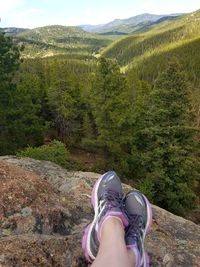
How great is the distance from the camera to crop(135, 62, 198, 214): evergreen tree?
19547 millimetres

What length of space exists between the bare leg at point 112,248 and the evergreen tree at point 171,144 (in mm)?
16102

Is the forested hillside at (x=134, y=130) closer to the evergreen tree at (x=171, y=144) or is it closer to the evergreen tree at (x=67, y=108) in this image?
the evergreen tree at (x=171, y=144)

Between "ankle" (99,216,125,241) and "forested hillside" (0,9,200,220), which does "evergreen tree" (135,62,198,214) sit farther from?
"ankle" (99,216,125,241)

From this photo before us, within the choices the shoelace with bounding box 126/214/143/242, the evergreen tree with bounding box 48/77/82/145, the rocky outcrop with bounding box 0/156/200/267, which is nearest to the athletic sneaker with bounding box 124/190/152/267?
the shoelace with bounding box 126/214/143/242

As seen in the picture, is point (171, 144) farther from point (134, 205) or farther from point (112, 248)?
point (112, 248)

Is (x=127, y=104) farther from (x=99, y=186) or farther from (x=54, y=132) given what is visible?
(x=99, y=186)

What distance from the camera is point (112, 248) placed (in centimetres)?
304

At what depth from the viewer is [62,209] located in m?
5.32

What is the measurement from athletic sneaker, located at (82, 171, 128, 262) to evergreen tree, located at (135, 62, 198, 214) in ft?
49.4

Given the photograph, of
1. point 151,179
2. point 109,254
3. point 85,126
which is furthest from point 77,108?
point 109,254

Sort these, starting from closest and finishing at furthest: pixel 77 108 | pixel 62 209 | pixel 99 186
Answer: pixel 99 186 → pixel 62 209 → pixel 77 108

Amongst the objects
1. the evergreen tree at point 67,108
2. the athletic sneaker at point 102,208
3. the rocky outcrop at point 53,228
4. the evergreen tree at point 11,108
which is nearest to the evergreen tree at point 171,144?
the evergreen tree at point 11,108

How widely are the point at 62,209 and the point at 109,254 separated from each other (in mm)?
2495

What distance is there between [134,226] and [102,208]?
424 mm
